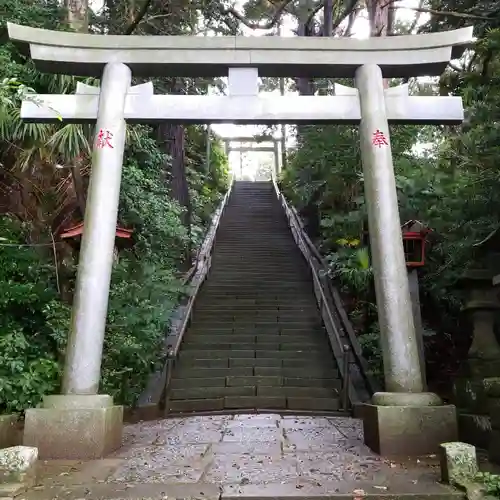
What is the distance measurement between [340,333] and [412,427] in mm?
4684

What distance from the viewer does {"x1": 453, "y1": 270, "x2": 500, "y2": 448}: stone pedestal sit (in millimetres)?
5129

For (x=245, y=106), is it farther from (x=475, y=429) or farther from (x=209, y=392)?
(x=209, y=392)

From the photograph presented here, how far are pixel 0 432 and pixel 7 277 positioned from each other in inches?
73.4

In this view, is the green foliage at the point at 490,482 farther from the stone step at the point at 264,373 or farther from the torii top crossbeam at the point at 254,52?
the stone step at the point at 264,373

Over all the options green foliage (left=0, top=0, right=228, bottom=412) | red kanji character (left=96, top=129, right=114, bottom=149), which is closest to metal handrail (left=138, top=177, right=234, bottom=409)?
green foliage (left=0, top=0, right=228, bottom=412)

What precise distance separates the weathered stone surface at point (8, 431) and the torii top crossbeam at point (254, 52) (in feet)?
11.6

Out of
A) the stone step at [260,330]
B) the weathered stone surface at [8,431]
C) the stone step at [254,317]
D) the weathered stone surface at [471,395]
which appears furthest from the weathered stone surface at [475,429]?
the stone step at [254,317]

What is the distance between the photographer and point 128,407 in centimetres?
691

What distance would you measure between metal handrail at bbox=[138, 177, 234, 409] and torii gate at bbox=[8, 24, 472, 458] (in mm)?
2531

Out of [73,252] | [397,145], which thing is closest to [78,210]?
[73,252]

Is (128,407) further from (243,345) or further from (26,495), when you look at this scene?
(26,495)

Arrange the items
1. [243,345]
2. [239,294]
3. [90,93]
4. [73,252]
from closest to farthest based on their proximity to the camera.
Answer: [90,93] < [73,252] < [243,345] < [239,294]

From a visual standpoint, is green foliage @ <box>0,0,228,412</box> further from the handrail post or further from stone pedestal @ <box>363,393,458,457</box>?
stone pedestal @ <box>363,393,458,457</box>

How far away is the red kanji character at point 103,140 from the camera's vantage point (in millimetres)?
5230
